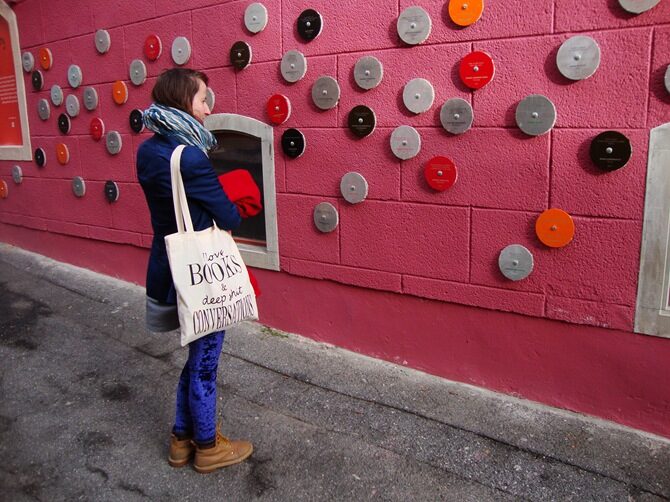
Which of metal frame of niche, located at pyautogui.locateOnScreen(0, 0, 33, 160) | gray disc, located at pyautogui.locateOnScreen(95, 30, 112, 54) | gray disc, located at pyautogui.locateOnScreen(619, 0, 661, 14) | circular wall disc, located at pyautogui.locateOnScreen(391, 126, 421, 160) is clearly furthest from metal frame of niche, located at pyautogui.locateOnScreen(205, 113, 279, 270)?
metal frame of niche, located at pyautogui.locateOnScreen(0, 0, 33, 160)

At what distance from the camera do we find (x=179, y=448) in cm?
281

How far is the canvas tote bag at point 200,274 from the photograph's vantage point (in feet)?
7.77

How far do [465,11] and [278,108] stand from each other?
1.38m

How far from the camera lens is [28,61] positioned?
19.6 ft

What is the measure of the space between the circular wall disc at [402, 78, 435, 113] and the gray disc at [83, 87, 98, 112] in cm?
320

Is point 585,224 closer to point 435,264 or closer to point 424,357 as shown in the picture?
point 435,264

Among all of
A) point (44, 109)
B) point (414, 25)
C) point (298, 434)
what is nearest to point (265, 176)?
point (414, 25)

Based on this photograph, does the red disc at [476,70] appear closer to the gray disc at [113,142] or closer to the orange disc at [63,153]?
the gray disc at [113,142]

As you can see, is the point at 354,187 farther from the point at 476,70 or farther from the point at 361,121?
the point at 476,70

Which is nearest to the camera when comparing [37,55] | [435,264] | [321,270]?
[435,264]

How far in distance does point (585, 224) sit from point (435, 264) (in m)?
0.86

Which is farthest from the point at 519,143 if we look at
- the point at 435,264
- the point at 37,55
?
the point at 37,55

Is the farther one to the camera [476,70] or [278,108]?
[278,108]

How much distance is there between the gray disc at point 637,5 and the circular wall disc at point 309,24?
1.72 m
